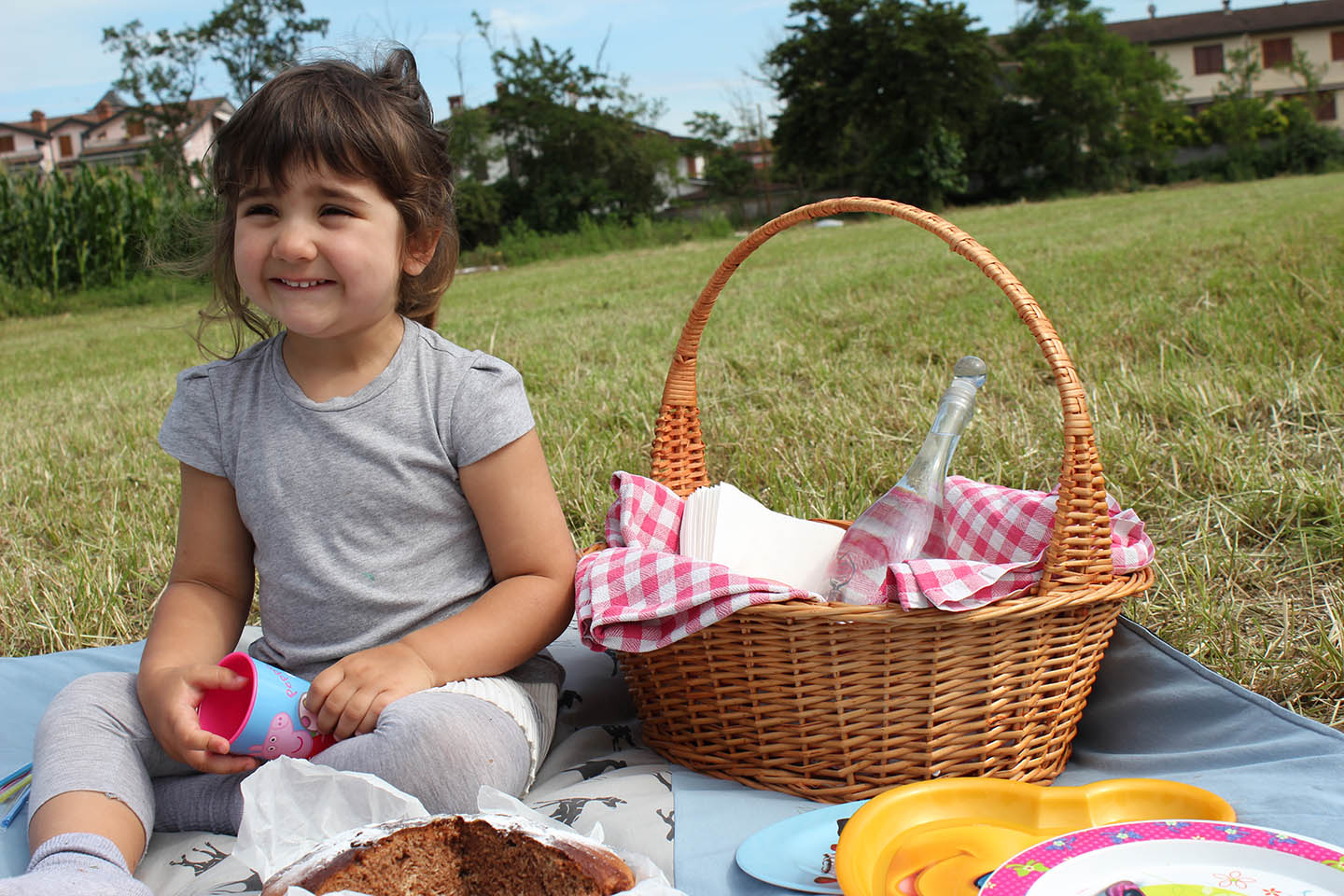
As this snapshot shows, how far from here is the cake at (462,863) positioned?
100 centimetres

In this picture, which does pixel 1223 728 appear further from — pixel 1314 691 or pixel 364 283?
pixel 364 283

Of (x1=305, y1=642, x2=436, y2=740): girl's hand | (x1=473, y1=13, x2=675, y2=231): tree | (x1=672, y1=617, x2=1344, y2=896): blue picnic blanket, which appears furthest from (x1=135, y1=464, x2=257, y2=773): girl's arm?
(x1=473, y1=13, x2=675, y2=231): tree

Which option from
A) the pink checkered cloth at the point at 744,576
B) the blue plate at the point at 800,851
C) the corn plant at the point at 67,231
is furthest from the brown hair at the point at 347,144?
the corn plant at the point at 67,231

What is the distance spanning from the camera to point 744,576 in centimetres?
129

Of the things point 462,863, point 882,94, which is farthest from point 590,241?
point 462,863

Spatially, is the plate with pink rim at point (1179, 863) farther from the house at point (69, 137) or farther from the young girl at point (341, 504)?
the house at point (69, 137)

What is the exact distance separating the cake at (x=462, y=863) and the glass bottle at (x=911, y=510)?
67 centimetres

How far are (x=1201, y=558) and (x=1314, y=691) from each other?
41cm

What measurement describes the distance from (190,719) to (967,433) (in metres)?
1.86

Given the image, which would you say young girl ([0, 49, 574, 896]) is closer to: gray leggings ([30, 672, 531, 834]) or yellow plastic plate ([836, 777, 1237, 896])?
gray leggings ([30, 672, 531, 834])

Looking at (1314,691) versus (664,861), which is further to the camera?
(1314,691)

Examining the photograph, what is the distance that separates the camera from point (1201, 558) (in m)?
1.89

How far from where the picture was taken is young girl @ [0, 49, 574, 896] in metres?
1.35

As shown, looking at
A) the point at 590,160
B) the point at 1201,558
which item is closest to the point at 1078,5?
the point at 590,160
